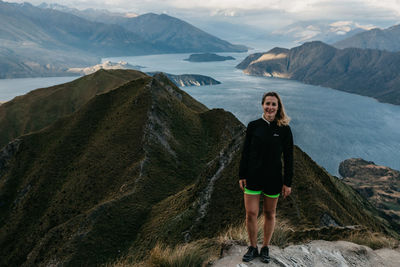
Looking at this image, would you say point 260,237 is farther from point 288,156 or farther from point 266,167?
point 288,156

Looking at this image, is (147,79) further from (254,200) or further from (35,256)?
(254,200)

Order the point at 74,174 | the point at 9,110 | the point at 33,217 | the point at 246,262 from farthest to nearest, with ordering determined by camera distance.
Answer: the point at 9,110
the point at 74,174
the point at 33,217
the point at 246,262

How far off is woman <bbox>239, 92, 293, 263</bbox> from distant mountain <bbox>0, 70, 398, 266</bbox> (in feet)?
7.84

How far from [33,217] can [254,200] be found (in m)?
65.7

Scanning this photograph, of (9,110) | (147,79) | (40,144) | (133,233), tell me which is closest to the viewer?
(133,233)

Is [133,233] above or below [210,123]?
below

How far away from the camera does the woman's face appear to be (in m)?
10.4

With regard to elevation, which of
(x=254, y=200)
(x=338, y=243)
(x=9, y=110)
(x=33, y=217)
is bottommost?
(x=33, y=217)

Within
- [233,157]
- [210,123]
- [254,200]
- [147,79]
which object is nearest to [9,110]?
[147,79]

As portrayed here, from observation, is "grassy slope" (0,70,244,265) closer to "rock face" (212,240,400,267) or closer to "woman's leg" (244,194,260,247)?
"rock face" (212,240,400,267)

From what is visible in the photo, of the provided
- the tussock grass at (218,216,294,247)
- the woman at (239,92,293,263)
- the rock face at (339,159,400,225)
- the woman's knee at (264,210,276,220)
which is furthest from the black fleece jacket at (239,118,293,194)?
the rock face at (339,159,400,225)

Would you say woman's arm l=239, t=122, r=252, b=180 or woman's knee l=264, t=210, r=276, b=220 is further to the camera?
woman's arm l=239, t=122, r=252, b=180

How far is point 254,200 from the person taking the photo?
10352mm

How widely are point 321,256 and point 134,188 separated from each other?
44.8 metres
